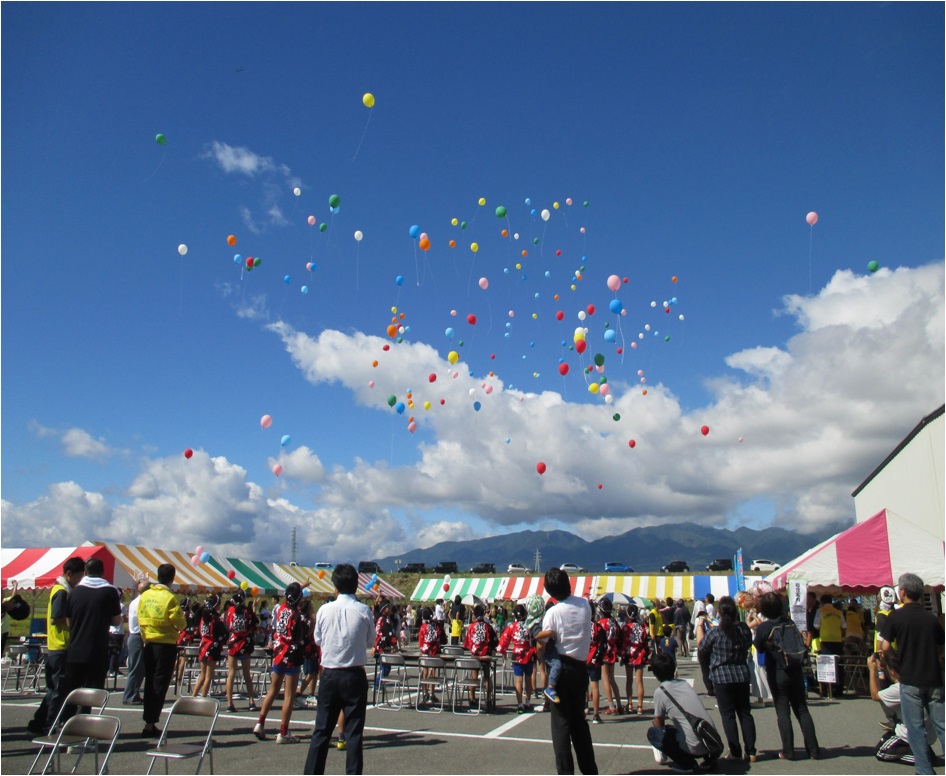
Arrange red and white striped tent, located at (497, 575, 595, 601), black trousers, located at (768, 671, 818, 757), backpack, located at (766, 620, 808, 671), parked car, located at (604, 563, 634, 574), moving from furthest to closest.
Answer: parked car, located at (604, 563, 634, 574)
red and white striped tent, located at (497, 575, 595, 601)
backpack, located at (766, 620, 808, 671)
black trousers, located at (768, 671, 818, 757)

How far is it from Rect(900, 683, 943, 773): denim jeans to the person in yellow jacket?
6267 millimetres

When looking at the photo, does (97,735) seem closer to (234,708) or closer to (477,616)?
(234,708)

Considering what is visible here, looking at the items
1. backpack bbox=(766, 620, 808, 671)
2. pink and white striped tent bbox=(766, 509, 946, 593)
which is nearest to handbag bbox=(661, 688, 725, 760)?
backpack bbox=(766, 620, 808, 671)

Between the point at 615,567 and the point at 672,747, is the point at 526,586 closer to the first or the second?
the point at 672,747

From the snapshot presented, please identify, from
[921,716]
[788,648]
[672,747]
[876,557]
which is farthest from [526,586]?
[921,716]

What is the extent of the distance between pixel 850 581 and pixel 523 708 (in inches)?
234

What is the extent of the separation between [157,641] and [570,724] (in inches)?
162

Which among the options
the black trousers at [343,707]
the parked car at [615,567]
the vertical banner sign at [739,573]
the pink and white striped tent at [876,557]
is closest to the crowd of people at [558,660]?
the black trousers at [343,707]

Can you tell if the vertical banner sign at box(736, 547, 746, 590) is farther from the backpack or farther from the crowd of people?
the backpack

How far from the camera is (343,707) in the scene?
4.95 m

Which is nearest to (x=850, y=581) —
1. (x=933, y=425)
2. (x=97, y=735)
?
(x=933, y=425)

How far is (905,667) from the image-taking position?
531 cm

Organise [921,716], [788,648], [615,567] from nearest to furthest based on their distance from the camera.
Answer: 1. [921,716]
2. [788,648]
3. [615,567]

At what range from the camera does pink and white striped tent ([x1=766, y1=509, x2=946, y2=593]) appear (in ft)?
36.3
